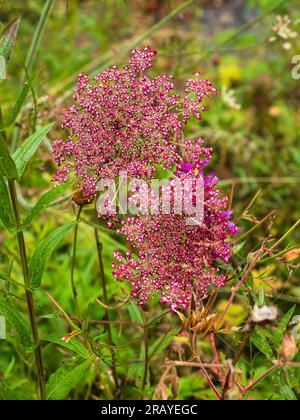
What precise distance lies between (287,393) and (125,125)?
0.69 meters

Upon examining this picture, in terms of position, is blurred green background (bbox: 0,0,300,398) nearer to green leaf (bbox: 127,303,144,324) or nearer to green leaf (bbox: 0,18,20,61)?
green leaf (bbox: 127,303,144,324)

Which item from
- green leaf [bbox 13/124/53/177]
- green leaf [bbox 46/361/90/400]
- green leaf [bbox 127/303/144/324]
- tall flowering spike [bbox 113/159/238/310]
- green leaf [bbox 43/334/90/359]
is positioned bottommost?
green leaf [bbox 46/361/90/400]

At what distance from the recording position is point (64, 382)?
1.46 m

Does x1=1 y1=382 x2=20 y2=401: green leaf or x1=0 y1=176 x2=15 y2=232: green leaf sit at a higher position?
x1=0 y1=176 x2=15 y2=232: green leaf

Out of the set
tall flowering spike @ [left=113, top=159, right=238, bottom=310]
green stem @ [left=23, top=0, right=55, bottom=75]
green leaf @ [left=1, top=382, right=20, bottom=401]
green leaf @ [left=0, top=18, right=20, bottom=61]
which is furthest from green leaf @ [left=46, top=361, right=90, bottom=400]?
green stem @ [left=23, top=0, right=55, bottom=75]

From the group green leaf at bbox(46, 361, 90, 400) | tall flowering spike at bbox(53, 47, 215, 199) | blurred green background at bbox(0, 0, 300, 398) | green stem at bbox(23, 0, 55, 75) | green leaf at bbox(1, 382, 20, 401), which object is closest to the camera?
tall flowering spike at bbox(53, 47, 215, 199)

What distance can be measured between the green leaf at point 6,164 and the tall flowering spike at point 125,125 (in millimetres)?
104

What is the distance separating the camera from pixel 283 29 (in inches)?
84.8

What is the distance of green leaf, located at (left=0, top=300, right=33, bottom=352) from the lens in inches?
53.0

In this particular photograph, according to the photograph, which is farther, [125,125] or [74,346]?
[74,346]

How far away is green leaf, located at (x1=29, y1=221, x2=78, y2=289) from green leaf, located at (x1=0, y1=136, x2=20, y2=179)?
0.16 metres

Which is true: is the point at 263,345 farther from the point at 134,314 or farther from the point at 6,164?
the point at 6,164

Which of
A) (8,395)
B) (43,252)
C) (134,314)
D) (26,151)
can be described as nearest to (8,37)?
(26,151)
